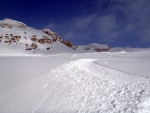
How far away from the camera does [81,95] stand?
27.2 ft

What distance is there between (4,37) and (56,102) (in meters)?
83.1

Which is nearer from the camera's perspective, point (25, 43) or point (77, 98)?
point (77, 98)

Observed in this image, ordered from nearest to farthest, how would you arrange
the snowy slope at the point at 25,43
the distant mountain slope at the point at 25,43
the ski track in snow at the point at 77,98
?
1. the ski track in snow at the point at 77,98
2. the snowy slope at the point at 25,43
3. the distant mountain slope at the point at 25,43

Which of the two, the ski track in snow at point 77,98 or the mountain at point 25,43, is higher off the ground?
the mountain at point 25,43

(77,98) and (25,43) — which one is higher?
(25,43)

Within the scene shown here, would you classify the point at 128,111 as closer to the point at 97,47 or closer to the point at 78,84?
the point at 78,84

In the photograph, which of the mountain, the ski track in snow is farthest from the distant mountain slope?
the ski track in snow

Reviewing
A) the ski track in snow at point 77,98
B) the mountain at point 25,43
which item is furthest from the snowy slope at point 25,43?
the ski track in snow at point 77,98

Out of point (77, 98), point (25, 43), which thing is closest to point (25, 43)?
point (25, 43)

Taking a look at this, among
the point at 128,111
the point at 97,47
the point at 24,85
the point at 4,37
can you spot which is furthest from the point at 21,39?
the point at 97,47

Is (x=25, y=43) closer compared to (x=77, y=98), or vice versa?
(x=77, y=98)

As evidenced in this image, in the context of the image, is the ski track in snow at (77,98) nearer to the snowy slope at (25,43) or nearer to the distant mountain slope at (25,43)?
the snowy slope at (25,43)

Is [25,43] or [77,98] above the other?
[25,43]

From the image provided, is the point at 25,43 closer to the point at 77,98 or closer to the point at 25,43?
the point at 25,43
